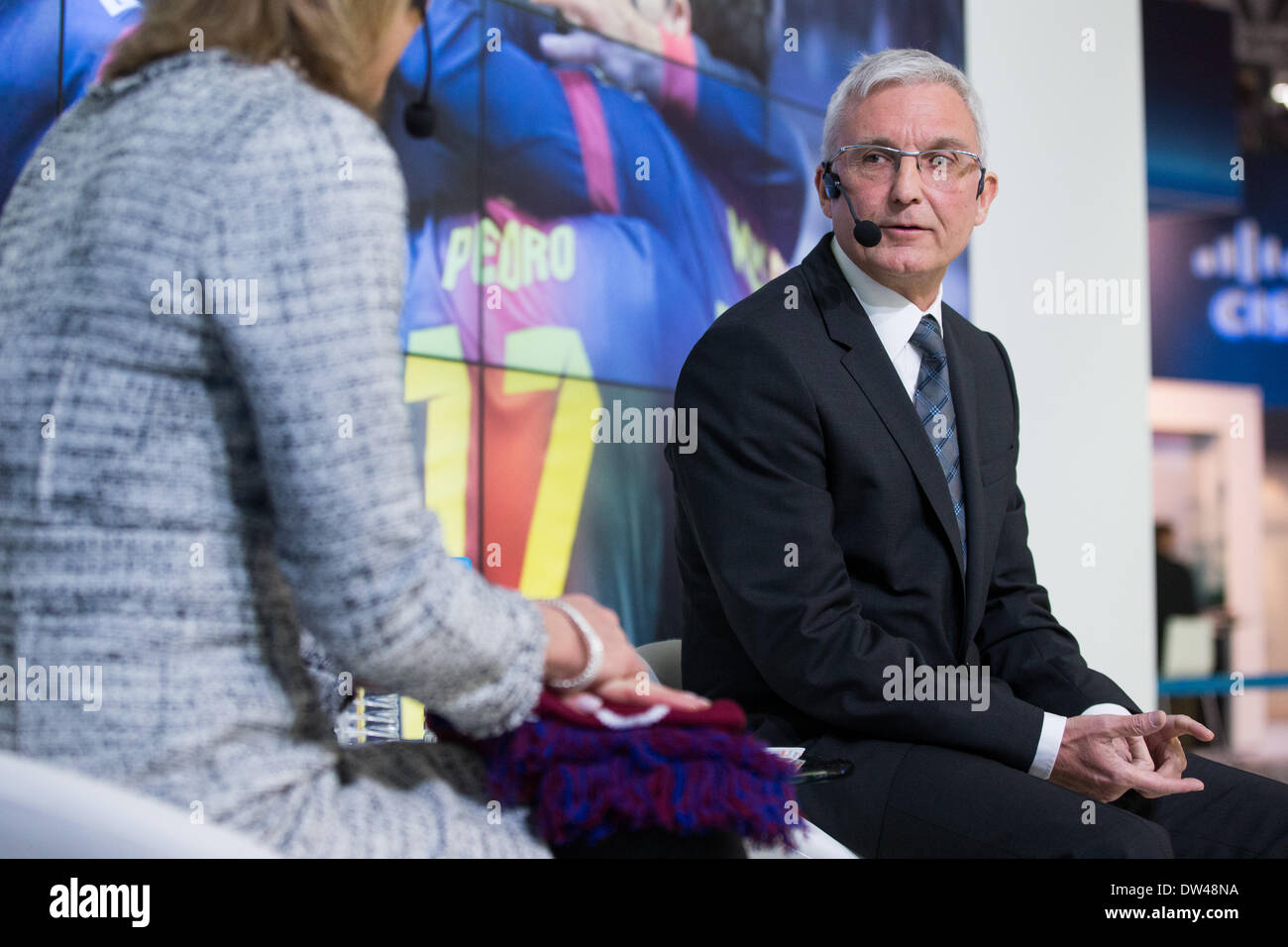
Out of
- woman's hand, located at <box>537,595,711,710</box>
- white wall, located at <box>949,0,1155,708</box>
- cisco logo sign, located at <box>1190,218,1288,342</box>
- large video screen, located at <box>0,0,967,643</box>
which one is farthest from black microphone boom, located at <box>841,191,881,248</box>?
cisco logo sign, located at <box>1190,218,1288,342</box>

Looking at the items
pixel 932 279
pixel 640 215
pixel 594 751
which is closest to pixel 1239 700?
pixel 640 215

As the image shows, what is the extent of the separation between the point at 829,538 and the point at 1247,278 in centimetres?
721

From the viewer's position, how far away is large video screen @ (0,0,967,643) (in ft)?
9.39

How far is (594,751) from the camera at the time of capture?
41.4 inches

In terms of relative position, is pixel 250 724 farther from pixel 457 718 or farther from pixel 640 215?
pixel 640 215

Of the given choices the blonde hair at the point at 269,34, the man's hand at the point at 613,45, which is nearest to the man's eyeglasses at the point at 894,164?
the blonde hair at the point at 269,34

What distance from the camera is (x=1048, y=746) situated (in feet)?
5.50

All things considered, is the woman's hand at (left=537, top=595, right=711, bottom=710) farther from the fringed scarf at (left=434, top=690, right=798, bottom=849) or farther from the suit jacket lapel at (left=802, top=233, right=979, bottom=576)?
the suit jacket lapel at (left=802, top=233, right=979, bottom=576)

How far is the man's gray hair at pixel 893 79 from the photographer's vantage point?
1.99 metres

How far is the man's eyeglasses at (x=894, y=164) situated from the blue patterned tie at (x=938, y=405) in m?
0.23

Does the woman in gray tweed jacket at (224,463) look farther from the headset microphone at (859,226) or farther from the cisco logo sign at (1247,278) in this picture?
the cisco logo sign at (1247,278)

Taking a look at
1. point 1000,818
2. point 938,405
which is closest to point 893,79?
point 938,405

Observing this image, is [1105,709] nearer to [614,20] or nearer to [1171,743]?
[1171,743]
